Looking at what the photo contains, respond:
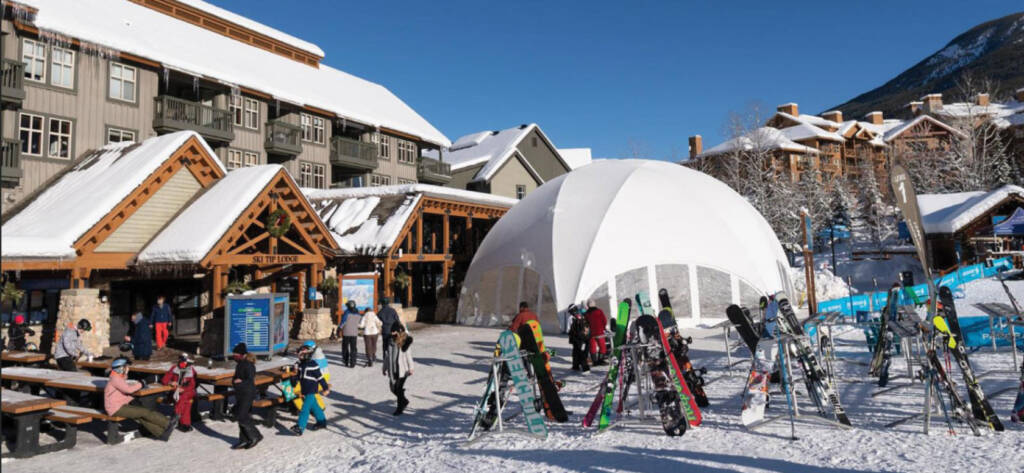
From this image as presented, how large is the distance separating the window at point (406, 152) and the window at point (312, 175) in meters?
5.02

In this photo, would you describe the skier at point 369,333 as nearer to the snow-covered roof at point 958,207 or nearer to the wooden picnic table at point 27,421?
the wooden picnic table at point 27,421

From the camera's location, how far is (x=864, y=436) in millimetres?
7238

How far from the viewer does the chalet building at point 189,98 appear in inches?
730

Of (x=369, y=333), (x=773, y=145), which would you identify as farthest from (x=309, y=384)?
(x=773, y=145)

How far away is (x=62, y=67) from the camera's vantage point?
63.9 feet

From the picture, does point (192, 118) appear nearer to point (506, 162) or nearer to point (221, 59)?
point (221, 59)

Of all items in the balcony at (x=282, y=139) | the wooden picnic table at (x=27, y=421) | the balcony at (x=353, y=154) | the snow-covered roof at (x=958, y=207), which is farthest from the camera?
the snow-covered roof at (x=958, y=207)

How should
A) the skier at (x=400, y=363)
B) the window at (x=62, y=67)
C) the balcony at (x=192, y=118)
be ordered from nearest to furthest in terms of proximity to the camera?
the skier at (x=400, y=363) < the window at (x=62, y=67) < the balcony at (x=192, y=118)

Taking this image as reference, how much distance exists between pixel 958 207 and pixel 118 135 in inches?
1600

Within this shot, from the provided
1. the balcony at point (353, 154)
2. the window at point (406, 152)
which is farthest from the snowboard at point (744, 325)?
the window at point (406, 152)

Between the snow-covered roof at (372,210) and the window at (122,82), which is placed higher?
the window at (122,82)

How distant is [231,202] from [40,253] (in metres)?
4.15

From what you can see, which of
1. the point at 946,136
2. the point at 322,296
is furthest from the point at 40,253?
the point at 946,136

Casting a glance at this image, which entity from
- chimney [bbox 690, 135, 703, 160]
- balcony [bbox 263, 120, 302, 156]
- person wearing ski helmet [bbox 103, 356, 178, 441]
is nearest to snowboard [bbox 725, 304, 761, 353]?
person wearing ski helmet [bbox 103, 356, 178, 441]
